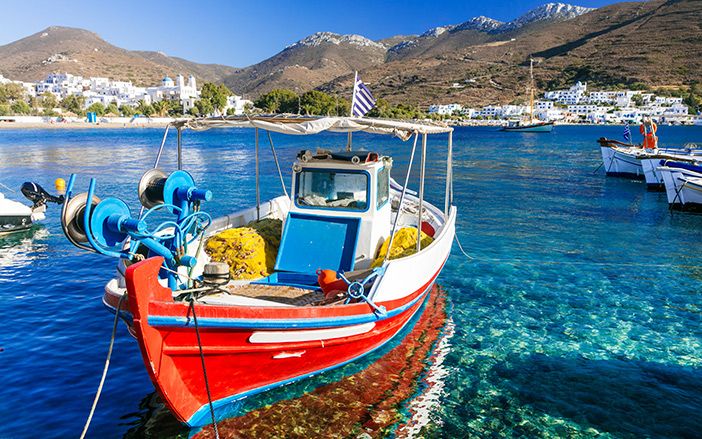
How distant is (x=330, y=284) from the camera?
8.07 metres

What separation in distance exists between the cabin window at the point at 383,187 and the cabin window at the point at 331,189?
0.40m

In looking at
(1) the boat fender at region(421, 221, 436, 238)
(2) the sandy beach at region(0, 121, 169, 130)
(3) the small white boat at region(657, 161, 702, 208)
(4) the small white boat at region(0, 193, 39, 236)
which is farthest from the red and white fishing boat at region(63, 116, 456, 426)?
(2) the sandy beach at region(0, 121, 169, 130)

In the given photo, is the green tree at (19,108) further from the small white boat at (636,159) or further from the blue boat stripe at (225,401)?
the blue boat stripe at (225,401)

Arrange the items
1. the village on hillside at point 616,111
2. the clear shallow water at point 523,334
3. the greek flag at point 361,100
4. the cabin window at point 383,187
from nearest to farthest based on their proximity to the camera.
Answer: the clear shallow water at point 523,334
the cabin window at point 383,187
the greek flag at point 361,100
the village on hillside at point 616,111

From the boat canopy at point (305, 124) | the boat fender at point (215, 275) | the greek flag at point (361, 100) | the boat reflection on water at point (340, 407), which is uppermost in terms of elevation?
the greek flag at point (361, 100)

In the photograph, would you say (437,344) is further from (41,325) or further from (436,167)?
(436,167)

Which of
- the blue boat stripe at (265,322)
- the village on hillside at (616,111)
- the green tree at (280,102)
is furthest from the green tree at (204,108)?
the blue boat stripe at (265,322)

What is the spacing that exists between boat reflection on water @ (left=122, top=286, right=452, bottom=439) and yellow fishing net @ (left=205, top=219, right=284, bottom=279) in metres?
2.35

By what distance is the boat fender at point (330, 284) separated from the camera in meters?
8.04

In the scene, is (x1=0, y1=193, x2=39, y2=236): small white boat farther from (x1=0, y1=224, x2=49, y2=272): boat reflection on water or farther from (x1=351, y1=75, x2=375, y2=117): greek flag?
(x1=351, y1=75, x2=375, y2=117): greek flag

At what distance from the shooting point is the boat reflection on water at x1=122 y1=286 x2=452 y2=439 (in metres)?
7.04

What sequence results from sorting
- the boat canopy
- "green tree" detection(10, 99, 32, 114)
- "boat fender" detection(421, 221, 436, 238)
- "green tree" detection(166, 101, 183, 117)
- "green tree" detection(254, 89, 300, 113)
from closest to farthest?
the boat canopy < "boat fender" detection(421, 221, 436, 238) < "green tree" detection(10, 99, 32, 114) < "green tree" detection(254, 89, 300, 113) < "green tree" detection(166, 101, 183, 117)

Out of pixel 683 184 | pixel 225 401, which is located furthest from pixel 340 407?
pixel 683 184

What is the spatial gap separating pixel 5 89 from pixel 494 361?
190058 millimetres
